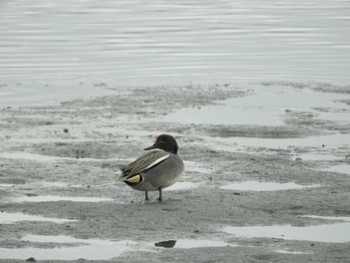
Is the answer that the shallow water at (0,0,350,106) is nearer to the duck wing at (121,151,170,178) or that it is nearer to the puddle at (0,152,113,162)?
the puddle at (0,152,113,162)

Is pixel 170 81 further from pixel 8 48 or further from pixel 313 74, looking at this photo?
pixel 8 48

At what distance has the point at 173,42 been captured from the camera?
28.4m

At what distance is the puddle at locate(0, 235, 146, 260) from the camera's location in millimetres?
9648

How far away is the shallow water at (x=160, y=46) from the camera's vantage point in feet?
72.0

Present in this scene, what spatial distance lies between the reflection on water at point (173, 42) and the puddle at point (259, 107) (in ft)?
6.36

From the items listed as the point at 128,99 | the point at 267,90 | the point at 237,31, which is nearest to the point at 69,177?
the point at 128,99

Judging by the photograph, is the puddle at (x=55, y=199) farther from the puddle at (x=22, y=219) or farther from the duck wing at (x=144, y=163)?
the puddle at (x=22, y=219)

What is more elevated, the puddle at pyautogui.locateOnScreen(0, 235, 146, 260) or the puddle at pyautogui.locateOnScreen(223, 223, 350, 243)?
the puddle at pyautogui.locateOnScreen(0, 235, 146, 260)

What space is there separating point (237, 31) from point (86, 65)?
8035 millimetres

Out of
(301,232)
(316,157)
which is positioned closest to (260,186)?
(316,157)

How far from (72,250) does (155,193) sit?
10.1 ft

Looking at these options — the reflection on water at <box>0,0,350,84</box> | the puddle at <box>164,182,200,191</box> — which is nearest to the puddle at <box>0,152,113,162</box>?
the puddle at <box>164,182,200,191</box>

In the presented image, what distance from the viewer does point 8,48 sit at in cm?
2708

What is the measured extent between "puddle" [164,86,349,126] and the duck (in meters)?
4.84
